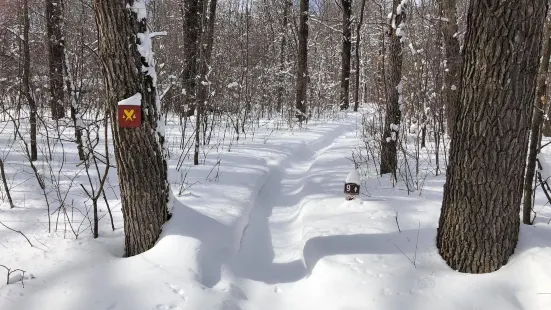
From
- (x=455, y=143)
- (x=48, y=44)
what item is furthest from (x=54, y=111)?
(x=455, y=143)

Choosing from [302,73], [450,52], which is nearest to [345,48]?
[302,73]

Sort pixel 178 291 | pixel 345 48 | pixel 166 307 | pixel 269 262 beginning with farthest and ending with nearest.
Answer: pixel 345 48 < pixel 269 262 < pixel 178 291 < pixel 166 307

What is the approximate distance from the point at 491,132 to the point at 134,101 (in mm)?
2622

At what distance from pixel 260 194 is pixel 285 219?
99 centimetres

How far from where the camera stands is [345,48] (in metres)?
18.7

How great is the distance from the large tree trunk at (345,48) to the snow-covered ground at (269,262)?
1426 cm

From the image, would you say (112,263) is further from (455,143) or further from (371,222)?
(455,143)

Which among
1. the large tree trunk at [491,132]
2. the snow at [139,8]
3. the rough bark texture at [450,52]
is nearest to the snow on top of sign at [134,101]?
the snow at [139,8]

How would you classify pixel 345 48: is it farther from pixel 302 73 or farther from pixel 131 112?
pixel 131 112

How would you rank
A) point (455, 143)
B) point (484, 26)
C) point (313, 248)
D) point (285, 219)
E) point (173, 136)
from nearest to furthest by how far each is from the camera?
point (484, 26) → point (455, 143) → point (313, 248) → point (285, 219) → point (173, 136)

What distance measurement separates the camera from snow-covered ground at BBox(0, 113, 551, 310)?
2.57 meters

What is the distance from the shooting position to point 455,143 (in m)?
2.82

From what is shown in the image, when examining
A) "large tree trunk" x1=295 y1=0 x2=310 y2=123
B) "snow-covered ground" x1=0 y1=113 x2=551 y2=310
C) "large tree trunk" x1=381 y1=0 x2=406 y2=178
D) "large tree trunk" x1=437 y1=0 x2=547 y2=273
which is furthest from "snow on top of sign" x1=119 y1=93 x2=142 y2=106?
"large tree trunk" x1=295 y1=0 x2=310 y2=123

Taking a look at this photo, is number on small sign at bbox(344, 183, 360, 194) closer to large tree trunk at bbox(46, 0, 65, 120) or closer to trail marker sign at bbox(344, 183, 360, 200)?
trail marker sign at bbox(344, 183, 360, 200)
